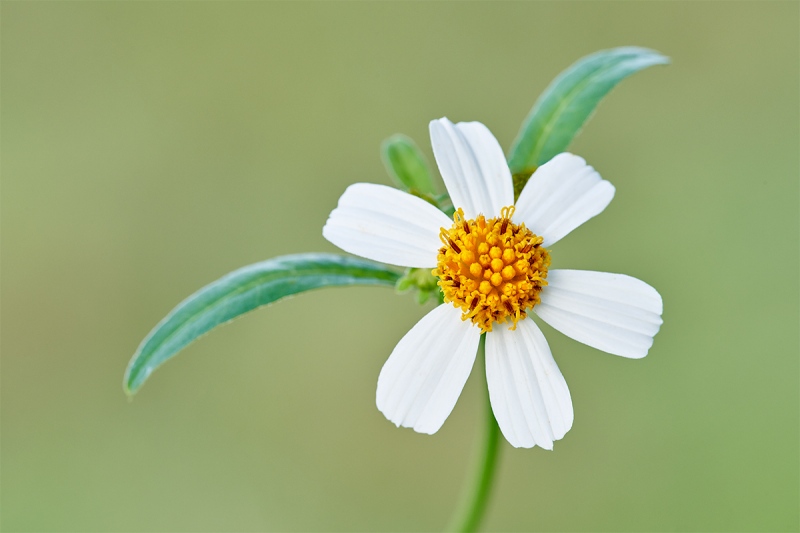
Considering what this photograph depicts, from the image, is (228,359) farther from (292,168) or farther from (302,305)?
(292,168)

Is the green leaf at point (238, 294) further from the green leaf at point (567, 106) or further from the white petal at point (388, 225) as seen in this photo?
the green leaf at point (567, 106)

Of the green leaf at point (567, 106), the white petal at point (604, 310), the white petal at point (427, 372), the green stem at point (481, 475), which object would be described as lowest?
the green stem at point (481, 475)

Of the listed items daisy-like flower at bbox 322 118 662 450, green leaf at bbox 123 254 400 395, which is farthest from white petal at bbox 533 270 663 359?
green leaf at bbox 123 254 400 395

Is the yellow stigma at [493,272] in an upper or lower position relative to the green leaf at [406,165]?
lower

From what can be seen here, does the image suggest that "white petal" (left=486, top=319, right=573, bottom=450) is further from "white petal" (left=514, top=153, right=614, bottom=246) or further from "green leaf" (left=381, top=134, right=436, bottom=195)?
"green leaf" (left=381, top=134, right=436, bottom=195)

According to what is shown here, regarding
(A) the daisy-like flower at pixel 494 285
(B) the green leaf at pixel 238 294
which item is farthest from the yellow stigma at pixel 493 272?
(B) the green leaf at pixel 238 294

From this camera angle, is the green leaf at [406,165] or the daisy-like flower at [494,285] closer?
the daisy-like flower at [494,285]

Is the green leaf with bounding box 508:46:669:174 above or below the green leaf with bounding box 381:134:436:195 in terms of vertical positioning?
above
